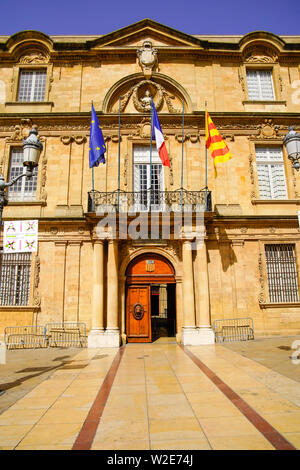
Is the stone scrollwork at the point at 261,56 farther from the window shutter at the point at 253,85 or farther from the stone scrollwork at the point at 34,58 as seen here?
the stone scrollwork at the point at 34,58

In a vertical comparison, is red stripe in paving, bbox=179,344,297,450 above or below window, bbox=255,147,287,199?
below

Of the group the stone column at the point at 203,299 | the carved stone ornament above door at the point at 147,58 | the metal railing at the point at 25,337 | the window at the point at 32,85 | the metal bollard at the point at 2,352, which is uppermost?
the carved stone ornament above door at the point at 147,58

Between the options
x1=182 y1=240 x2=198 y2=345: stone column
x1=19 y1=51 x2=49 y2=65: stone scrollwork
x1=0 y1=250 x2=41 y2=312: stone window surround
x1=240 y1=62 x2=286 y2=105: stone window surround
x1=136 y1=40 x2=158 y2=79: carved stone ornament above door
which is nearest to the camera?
x1=182 y1=240 x2=198 y2=345: stone column

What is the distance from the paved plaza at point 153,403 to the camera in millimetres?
3479

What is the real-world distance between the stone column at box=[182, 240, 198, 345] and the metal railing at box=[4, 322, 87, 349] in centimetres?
380

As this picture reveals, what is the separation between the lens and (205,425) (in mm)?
3850

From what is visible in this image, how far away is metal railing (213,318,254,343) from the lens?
461 inches

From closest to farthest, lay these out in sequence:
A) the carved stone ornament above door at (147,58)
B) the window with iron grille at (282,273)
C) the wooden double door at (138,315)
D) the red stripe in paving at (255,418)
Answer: the red stripe in paving at (255,418) → the wooden double door at (138,315) → the window with iron grille at (282,273) → the carved stone ornament above door at (147,58)

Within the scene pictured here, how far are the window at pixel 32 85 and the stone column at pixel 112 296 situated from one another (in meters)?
8.42

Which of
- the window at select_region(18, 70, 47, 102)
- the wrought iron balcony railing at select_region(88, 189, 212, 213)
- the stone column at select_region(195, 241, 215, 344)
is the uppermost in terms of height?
the window at select_region(18, 70, 47, 102)

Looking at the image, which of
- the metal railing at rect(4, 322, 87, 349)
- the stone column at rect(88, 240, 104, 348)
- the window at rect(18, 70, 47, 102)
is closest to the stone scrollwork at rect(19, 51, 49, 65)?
the window at rect(18, 70, 47, 102)

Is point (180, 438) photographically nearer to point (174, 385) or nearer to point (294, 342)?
point (174, 385)

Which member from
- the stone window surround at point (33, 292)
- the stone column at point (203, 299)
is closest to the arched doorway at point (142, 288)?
the stone column at point (203, 299)

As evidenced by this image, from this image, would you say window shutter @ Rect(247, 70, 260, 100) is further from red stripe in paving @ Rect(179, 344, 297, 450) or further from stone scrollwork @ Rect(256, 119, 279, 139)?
red stripe in paving @ Rect(179, 344, 297, 450)
